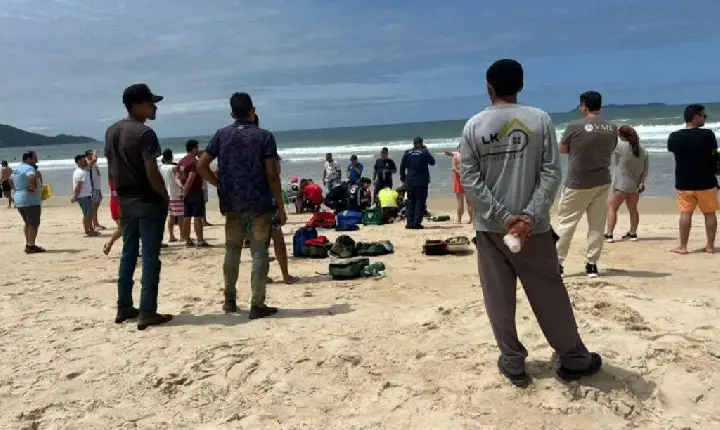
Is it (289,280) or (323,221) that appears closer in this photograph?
(289,280)

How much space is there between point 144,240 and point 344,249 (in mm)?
3748

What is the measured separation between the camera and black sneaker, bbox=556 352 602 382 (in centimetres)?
335

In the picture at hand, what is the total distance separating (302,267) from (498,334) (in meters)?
4.65

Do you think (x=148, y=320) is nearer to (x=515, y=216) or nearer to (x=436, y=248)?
(x=515, y=216)

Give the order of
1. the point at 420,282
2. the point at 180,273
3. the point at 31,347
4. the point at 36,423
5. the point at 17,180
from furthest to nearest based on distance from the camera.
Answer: the point at 17,180 < the point at 180,273 < the point at 420,282 < the point at 31,347 < the point at 36,423

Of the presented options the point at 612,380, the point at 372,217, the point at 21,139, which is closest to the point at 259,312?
the point at 612,380

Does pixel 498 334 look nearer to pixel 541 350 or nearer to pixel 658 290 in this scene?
pixel 541 350

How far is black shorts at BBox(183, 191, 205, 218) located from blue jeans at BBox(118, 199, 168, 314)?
13.9 feet

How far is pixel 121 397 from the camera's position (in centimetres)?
379

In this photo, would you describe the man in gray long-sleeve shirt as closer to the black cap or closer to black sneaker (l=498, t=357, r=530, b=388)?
black sneaker (l=498, t=357, r=530, b=388)

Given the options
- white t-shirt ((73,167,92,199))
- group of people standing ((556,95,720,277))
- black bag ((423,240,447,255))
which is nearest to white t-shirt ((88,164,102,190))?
white t-shirt ((73,167,92,199))

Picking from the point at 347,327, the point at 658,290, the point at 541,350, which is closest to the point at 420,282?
the point at 347,327

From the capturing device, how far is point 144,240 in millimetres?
4906

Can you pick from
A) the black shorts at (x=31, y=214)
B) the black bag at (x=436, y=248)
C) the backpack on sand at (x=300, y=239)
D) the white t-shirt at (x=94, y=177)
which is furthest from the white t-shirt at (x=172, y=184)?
the black bag at (x=436, y=248)
